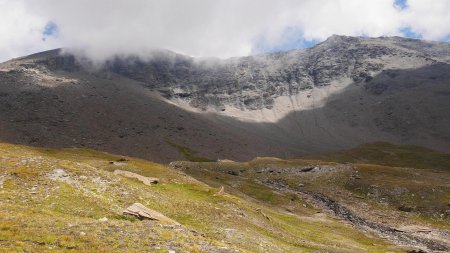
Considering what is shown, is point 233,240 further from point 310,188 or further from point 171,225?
point 310,188

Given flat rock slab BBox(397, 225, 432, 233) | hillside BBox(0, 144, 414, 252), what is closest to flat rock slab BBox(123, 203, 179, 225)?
hillside BBox(0, 144, 414, 252)

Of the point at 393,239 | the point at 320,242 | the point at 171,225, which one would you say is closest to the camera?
the point at 171,225

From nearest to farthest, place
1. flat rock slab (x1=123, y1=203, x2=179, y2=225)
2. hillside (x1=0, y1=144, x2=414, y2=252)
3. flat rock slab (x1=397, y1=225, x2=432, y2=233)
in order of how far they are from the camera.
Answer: hillside (x1=0, y1=144, x2=414, y2=252) < flat rock slab (x1=123, y1=203, x2=179, y2=225) < flat rock slab (x1=397, y1=225, x2=432, y2=233)

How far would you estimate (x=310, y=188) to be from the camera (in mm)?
98750

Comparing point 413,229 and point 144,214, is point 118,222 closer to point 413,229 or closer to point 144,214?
point 144,214

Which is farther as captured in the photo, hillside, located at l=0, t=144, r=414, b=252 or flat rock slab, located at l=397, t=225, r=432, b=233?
flat rock slab, located at l=397, t=225, r=432, b=233

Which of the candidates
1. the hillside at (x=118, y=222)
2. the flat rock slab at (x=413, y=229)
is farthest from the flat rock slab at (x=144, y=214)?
the flat rock slab at (x=413, y=229)

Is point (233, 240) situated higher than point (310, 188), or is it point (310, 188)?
point (233, 240)

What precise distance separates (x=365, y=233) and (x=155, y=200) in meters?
36.3

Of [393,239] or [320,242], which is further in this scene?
[393,239]

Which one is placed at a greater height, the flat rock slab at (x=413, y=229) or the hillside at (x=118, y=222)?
the hillside at (x=118, y=222)

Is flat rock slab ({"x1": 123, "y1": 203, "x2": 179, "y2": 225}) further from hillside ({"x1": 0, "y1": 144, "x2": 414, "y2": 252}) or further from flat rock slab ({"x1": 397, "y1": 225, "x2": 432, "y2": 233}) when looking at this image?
flat rock slab ({"x1": 397, "y1": 225, "x2": 432, "y2": 233})

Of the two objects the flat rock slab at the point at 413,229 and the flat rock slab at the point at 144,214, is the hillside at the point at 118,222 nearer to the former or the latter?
the flat rock slab at the point at 144,214

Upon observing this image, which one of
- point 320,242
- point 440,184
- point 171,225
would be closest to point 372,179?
point 440,184
